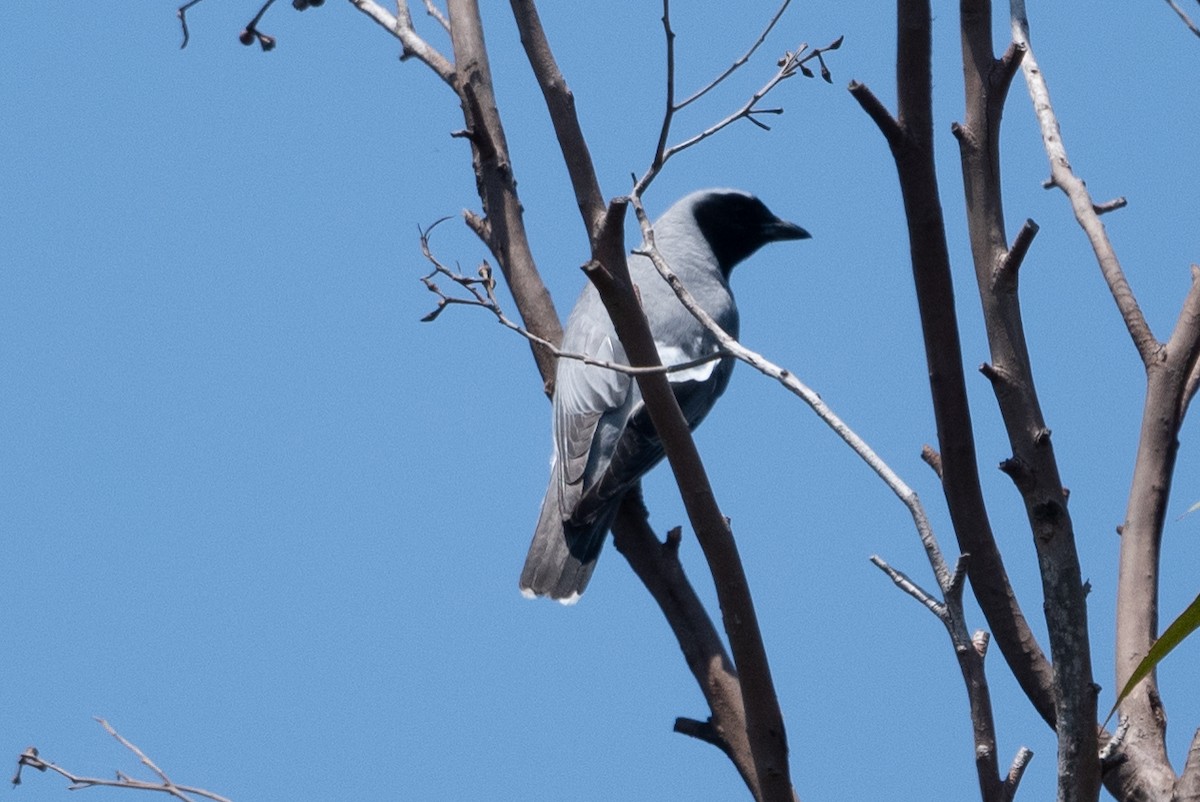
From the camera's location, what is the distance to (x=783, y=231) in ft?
18.9

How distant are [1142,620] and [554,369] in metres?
1.91

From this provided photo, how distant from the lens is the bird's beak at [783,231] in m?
5.72

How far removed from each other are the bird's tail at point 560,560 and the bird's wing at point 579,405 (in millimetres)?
87

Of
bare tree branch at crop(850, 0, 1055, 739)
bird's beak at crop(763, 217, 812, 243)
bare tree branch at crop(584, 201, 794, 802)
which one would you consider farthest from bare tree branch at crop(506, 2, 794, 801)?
bird's beak at crop(763, 217, 812, 243)

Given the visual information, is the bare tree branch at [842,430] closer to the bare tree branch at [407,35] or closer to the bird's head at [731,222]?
the bare tree branch at [407,35]

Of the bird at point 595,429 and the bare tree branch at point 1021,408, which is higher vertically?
the bird at point 595,429

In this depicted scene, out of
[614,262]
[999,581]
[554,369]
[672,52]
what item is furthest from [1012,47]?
[554,369]

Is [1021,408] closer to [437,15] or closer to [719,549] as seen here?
[719,549]

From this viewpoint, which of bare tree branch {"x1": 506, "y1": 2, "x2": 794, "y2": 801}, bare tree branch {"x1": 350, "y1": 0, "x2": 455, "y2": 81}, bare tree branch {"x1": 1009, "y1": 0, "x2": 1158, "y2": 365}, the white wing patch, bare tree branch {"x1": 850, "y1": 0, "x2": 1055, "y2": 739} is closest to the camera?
bare tree branch {"x1": 850, "y1": 0, "x2": 1055, "y2": 739}

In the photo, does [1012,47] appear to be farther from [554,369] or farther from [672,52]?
[554,369]

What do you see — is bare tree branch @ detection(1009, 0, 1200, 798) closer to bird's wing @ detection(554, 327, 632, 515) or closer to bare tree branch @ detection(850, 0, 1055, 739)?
bare tree branch @ detection(850, 0, 1055, 739)

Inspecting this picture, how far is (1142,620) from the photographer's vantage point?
2.25 metres

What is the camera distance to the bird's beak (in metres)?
5.72

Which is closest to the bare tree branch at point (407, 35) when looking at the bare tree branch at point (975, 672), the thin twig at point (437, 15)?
the thin twig at point (437, 15)
